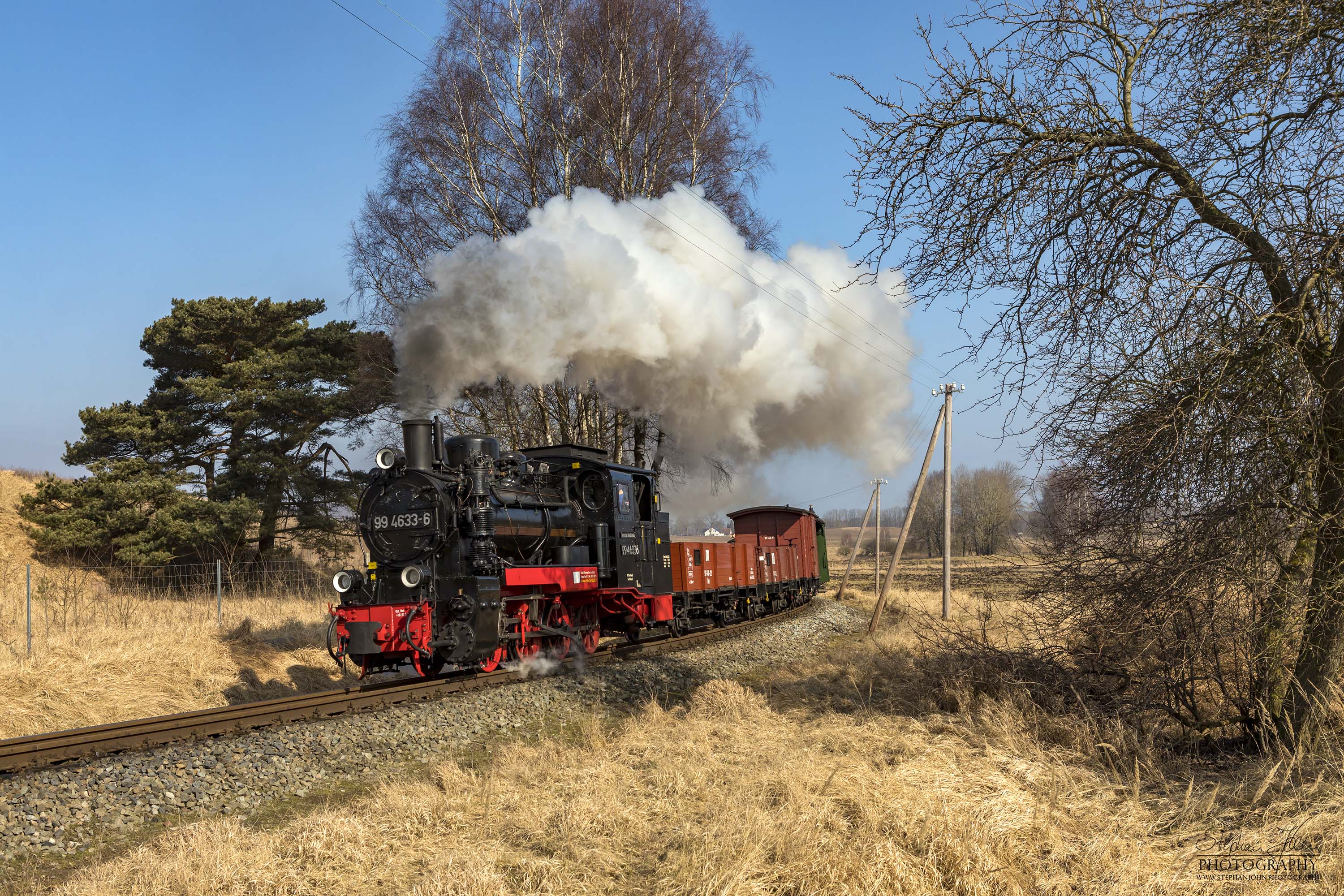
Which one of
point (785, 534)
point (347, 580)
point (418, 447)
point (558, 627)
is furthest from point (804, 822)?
point (785, 534)

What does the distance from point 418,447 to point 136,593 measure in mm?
11656

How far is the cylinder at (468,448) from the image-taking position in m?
10.0

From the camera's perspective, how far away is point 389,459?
32.9ft

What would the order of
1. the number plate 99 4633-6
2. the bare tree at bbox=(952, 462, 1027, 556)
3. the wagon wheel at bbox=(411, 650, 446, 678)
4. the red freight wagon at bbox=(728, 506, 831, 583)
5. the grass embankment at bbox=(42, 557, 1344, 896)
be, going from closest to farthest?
the grass embankment at bbox=(42, 557, 1344, 896)
the wagon wheel at bbox=(411, 650, 446, 678)
the number plate 99 4633-6
the red freight wagon at bbox=(728, 506, 831, 583)
the bare tree at bbox=(952, 462, 1027, 556)

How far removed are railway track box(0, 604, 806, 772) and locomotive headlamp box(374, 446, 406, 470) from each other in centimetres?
251

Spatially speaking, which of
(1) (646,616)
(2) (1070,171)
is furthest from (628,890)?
(1) (646,616)

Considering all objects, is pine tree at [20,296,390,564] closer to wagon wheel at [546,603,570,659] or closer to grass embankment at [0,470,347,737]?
grass embankment at [0,470,347,737]

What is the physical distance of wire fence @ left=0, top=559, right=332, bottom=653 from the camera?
508 inches

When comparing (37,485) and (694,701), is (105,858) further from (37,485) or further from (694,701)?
(37,485)

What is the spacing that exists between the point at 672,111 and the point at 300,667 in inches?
494

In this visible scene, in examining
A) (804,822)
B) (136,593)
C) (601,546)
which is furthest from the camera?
(136,593)

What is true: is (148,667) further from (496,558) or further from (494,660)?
(496,558)

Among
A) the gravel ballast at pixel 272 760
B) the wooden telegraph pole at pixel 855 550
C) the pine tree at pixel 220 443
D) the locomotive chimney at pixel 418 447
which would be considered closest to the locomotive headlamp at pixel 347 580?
the locomotive chimney at pixel 418 447

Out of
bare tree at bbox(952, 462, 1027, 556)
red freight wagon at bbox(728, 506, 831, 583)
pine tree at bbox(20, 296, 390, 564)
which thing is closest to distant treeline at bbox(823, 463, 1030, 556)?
bare tree at bbox(952, 462, 1027, 556)
